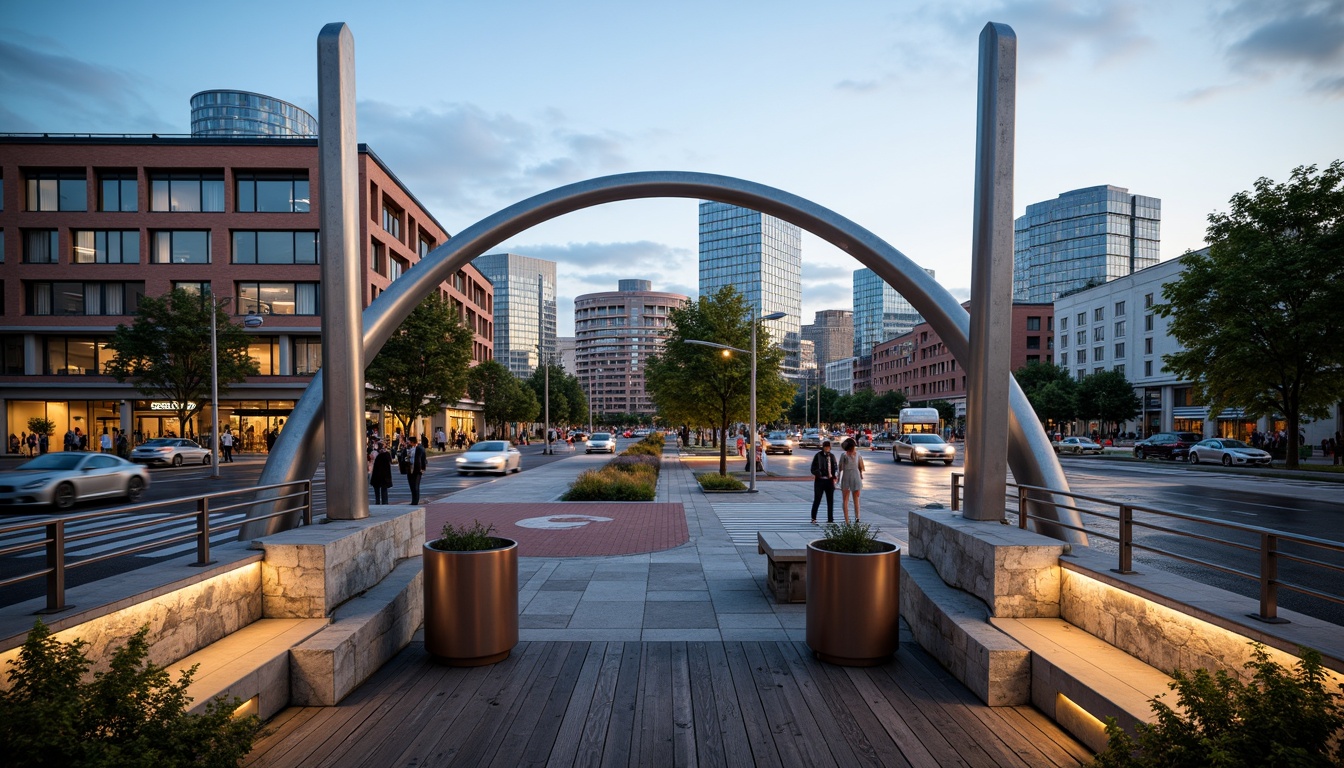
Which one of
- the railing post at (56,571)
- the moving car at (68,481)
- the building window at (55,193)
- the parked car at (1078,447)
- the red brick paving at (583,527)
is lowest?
the parked car at (1078,447)

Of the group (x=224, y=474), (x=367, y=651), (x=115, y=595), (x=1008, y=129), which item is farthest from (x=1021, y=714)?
(x=224, y=474)

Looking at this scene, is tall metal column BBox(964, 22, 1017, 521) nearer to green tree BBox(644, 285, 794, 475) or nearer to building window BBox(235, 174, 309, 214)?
green tree BBox(644, 285, 794, 475)

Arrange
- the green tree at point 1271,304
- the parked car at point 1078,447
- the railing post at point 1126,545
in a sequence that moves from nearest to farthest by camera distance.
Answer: the railing post at point 1126,545 < the green tree at point 1271,304 < the parked car at point 1078,447

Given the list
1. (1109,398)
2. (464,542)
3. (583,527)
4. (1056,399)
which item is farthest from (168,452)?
(1109,398)

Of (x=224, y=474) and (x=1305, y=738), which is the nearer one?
(x=1305, y=738)

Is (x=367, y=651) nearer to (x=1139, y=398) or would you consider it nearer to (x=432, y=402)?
(x=432, y=402)

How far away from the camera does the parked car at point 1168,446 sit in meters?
41.3

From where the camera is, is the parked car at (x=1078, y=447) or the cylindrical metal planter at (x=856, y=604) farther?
the parked car at (x=1078, y=447)

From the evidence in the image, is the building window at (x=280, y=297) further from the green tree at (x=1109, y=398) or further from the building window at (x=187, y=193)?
the green tree at (x=1109, y=398)

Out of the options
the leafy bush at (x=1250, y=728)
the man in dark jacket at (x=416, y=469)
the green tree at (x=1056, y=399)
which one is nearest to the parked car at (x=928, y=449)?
the man in dark jacket at (x=416, y=469)

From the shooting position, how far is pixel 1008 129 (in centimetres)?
747

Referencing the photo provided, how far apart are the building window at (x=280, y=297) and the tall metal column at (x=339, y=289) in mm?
44695

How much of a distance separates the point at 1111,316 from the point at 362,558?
3319 inches

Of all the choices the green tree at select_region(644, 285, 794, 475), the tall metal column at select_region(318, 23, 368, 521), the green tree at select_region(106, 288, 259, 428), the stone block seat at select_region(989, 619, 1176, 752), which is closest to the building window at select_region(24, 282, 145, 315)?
the green tree at select_region(106, 288, 259, 428)
